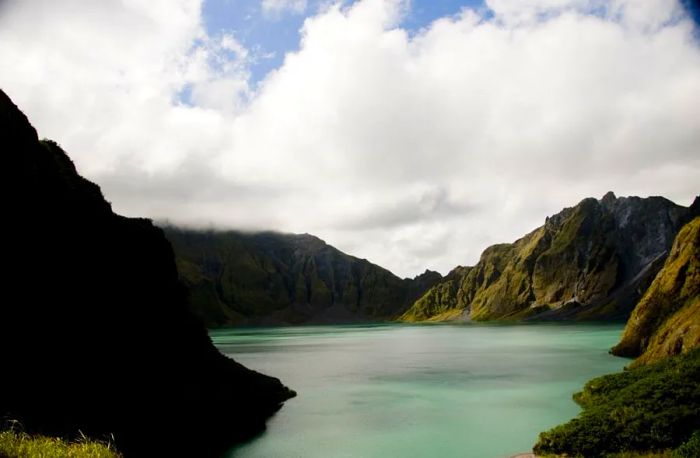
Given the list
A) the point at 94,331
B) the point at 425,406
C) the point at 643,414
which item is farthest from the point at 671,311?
the point at 94,331

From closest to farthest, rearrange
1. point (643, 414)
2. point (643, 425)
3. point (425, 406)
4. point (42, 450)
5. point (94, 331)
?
point (42, 450)
point (643, 425)
point (643, 414)
point (94, 331)
point (425, 406)

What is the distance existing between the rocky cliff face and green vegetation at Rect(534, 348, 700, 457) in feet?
71.0

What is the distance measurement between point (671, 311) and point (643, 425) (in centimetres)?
4899

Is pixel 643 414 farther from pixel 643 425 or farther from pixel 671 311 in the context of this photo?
pixel 671 311

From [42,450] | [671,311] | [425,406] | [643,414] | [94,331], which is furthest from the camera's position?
[671,311]

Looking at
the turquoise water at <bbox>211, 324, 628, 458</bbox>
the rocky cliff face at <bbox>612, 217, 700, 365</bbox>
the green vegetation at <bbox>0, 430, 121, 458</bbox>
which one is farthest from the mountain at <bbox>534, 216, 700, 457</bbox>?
the green vegetation at <bbox>0, 430, 121, 458</bbox>

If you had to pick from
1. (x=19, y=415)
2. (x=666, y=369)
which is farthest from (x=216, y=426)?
(x=666, y=369)

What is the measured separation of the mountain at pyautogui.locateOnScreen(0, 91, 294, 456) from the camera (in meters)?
35.5

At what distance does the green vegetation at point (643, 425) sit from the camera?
31984mm

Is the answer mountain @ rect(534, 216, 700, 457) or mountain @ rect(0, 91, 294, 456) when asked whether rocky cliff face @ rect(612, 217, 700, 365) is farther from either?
mountain @ rect(0, 91, 294, 456)

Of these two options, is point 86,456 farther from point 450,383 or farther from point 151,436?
point 450,383

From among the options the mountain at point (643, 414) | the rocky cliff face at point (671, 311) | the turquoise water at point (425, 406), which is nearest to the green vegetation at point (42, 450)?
the turquoise water at point (425, 406)

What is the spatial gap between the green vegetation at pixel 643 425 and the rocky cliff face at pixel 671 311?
21647 mm

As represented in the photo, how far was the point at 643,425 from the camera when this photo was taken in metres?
33.6
